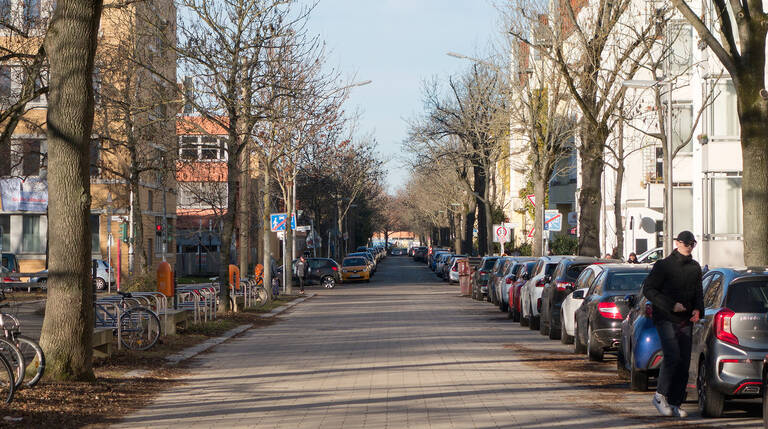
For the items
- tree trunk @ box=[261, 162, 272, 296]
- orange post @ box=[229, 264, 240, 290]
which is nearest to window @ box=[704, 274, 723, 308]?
orange post @ box=[229, 264, 240, 290]

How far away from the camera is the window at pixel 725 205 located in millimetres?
36250

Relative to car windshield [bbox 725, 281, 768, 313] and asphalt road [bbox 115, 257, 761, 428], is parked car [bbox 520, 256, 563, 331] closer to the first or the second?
asphalt road [bbox 115, 257, 761, 428]

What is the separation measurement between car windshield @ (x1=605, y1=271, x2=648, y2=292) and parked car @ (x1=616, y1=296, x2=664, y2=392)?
2698 millimetres

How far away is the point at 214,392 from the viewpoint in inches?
508

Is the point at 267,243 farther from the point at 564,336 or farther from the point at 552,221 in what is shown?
the point at 564,336

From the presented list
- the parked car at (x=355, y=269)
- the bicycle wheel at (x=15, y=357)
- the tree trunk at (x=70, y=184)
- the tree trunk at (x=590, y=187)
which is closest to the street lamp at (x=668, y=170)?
the tree trunk at (x=590, y=187)

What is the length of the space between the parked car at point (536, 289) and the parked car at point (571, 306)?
329 cm

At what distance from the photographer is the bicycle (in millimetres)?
17578

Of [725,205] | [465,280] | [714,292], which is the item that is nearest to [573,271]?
[714,292]

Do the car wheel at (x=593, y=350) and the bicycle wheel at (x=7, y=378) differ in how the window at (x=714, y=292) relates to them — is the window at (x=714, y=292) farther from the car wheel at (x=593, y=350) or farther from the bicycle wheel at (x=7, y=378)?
the bicycle wheel at (x=7, y=378)

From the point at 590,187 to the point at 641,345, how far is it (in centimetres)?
2100

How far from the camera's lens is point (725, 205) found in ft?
119

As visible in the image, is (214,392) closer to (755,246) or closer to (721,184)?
(755,246)

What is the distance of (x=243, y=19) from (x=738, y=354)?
1871 cm
